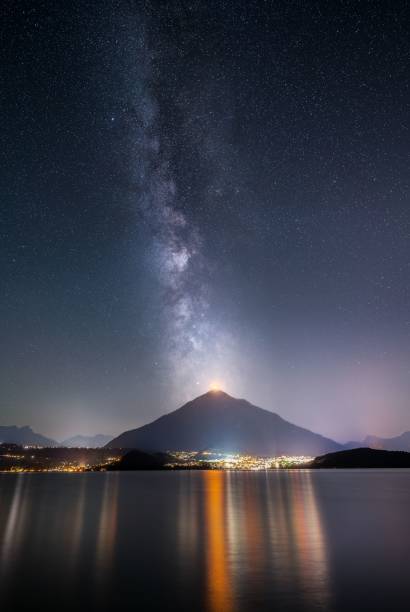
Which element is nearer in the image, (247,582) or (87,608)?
(87,608)

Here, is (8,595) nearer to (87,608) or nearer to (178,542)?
(87,608)

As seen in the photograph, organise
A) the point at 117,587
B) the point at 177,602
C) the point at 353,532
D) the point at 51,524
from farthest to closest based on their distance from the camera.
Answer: the point at 51,524 < the point at 353,532 < the point at 117,587 < the point at 177,602

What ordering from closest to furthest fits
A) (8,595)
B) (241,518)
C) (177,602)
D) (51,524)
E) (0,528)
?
(177,602), (8,595), (0,528), (51,524), (241,518)

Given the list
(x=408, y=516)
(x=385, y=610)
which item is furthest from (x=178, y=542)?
(x=408, y=516)

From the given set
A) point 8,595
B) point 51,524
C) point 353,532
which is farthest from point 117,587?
point 51,524

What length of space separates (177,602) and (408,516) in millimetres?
41434

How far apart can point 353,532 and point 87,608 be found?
1090 inches

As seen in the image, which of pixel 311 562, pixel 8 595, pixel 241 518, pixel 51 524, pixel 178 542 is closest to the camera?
pixel 8 595

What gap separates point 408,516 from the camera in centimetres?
5088

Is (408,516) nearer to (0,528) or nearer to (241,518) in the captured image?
(241,518)

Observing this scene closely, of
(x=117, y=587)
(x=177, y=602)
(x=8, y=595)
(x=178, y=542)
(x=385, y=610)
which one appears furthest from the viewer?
(x=178, y=542)

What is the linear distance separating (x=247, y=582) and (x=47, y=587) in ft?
28.7

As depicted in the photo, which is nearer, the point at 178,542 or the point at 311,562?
the point at 311,562

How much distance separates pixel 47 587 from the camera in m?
20.8
